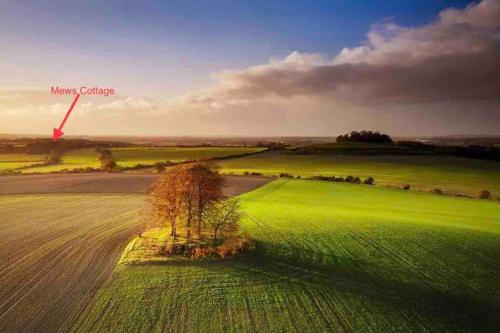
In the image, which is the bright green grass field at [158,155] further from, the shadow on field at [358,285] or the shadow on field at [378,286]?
the shadow on field at [378,286]

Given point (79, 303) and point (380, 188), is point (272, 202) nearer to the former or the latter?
point (380, 188)

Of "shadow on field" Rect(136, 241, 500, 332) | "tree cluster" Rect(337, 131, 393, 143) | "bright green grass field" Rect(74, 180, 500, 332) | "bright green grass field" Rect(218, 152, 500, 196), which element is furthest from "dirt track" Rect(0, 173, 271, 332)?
"tree cluster" Rect(337, 131, 393, 143)

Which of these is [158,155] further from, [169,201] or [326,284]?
[326,284]

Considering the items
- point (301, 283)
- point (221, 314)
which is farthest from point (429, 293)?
point (221, 314)

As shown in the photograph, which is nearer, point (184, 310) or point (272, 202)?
point (184, 310)

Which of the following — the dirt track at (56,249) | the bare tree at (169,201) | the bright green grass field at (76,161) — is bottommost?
the dirt track at (56,249)

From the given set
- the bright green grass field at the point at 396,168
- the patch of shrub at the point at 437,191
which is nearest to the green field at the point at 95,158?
the bright green grass field at the point at 396,168
